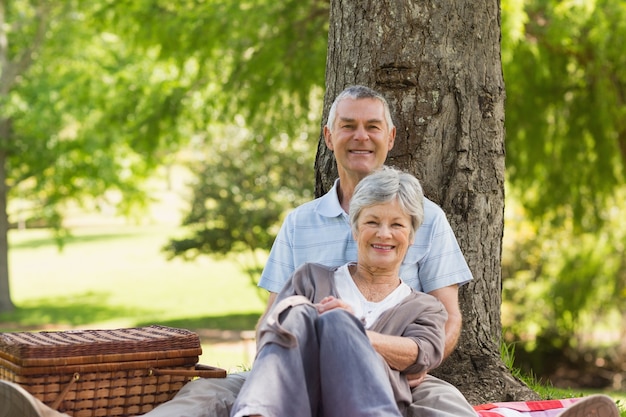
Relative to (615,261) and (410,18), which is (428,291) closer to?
(410,18)

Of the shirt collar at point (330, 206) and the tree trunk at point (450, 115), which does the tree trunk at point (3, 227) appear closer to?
the tree trunk at point (450, 115)

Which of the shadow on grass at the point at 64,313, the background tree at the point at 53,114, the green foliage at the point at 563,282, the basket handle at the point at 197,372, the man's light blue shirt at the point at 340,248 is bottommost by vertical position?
the shadow on grass at the point at 64,313

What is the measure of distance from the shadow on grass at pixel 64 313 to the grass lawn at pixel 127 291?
0.02 meters

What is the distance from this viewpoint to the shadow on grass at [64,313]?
16.6 metres

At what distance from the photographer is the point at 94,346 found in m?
3.12

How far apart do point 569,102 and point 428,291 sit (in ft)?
26.0

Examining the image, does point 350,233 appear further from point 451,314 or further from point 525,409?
point 525,409

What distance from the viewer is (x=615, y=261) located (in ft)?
36.4

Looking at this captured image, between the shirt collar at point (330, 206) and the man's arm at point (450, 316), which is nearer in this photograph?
the man's arm at point (450, 316)

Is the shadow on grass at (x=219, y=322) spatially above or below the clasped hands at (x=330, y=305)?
below

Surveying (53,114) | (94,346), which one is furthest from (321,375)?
(53,114)

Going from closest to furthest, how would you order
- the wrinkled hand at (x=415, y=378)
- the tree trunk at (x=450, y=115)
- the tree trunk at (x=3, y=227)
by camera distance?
the wrinkled hand at (x=415, y=378)
the tree trunk at (x=450, y=115)
the tree trunk at (x=3, y=227)

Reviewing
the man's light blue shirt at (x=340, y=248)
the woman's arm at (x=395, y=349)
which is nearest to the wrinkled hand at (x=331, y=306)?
the woman's arm at (x=395, y=349)

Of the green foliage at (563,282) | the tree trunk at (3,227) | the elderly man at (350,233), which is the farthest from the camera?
the tree trunk at (3,227)
